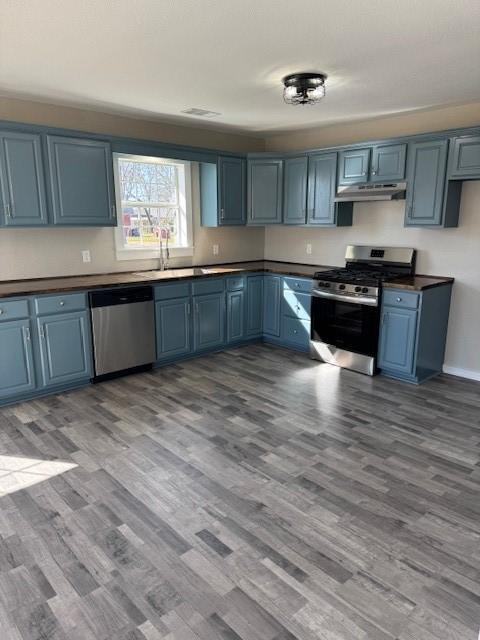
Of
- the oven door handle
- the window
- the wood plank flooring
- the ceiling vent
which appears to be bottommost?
the wood plank flooring

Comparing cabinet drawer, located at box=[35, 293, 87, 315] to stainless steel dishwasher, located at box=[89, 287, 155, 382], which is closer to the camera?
cabinet drawer, located at box=[35, 293, 87, 315]

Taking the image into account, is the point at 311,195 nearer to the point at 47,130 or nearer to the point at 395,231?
the point at 395,231

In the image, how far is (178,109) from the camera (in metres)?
4.27

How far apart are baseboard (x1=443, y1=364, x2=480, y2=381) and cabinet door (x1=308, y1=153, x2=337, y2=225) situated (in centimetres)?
196

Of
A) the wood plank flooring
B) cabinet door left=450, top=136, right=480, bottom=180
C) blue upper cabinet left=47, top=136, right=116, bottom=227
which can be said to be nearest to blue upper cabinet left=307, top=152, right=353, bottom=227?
cabinet door left=450, top=136, right=480, bottom=180

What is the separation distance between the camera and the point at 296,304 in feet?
16.8

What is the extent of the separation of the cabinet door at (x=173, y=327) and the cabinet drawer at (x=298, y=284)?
119cm

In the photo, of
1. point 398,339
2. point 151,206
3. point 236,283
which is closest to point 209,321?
point 236,283

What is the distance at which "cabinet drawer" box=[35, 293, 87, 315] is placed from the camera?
373 centimetres

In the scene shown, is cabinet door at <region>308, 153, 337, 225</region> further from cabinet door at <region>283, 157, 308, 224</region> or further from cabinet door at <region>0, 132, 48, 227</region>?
cabinet door at <region>0, 132, 48, 227</region>

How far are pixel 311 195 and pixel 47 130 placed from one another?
278cm

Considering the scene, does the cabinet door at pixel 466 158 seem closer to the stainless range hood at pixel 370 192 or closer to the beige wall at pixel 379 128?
the beige wall at pixel 379 128

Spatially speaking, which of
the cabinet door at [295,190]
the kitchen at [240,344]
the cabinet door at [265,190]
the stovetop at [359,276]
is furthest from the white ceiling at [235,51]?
the stovetop at [359,276]

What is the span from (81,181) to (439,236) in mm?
3428
